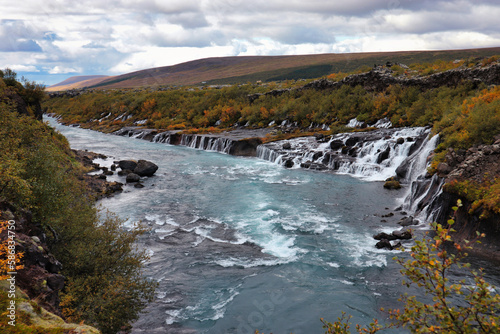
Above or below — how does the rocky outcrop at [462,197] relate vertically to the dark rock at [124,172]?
above

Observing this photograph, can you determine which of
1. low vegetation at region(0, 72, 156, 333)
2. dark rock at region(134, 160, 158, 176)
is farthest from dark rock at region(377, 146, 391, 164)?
low vegetation at region(0, 72, 156, 333)

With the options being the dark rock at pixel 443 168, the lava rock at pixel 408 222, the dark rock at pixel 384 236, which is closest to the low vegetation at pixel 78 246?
the dark rock at pixel 384 236

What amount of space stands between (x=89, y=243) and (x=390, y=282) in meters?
12.5

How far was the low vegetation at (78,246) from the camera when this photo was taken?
30.5ft

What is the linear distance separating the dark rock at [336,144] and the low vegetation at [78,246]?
99.2 feet

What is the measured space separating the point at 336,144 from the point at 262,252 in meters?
24.5

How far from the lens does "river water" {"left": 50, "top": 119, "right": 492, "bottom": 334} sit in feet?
40.3

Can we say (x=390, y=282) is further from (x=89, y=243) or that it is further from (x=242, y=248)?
(x=89, y=243)

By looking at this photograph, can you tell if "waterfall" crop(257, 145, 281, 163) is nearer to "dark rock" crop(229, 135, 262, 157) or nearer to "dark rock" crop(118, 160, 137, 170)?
"dark rock" crop(229, 135, 262, 157)

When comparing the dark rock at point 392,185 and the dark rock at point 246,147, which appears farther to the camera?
the dark rock at point 246,147

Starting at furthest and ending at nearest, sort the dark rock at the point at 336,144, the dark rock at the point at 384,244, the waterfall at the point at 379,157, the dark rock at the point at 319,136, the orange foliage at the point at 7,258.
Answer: the dark rock at the point at 319,136 → the dark rock at the point at 336,144 → the waterfall at the point at 379,157 → the dark rock at the point at 384,244 → the orange foliage at the point at 7,258

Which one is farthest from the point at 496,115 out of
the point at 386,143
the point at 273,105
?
the point at 273,105

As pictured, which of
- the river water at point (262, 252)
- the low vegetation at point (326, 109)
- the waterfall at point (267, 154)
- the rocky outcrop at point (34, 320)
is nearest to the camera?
the rocky outcrop at point (34, 320)

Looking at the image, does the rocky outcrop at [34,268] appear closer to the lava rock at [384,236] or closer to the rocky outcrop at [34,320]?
the rocky outcrop at [34,320]
